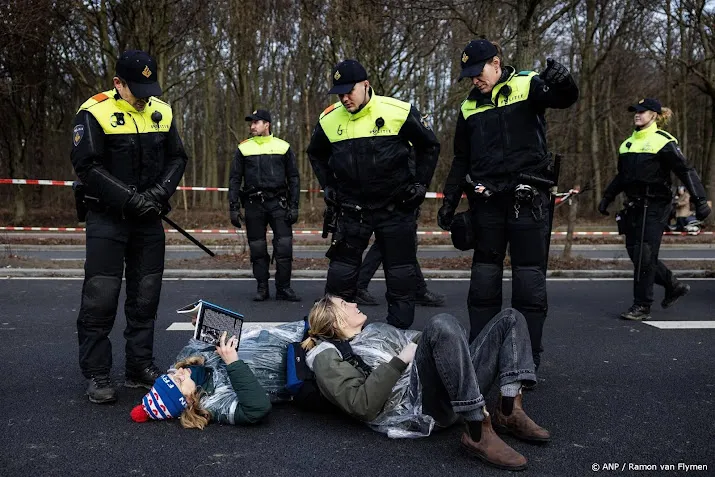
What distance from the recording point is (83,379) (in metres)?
4.24

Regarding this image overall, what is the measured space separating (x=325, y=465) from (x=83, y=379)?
212 cm

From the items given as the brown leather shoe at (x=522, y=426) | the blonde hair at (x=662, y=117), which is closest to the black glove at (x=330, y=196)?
the brown leather shoe at (x=522, y=426)

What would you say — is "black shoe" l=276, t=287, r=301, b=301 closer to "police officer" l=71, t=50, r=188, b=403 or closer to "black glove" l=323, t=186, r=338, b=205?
"black glove" l=323, t=186, r=338, b=205

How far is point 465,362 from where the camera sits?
2.89 metres

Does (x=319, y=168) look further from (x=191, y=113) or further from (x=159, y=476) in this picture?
(x=191, y=113)

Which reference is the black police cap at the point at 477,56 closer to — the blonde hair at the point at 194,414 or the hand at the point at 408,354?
the hand at the point at 408,354

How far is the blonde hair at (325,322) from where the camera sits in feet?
11.2

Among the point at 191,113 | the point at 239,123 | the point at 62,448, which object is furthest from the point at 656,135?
the point at 191,113

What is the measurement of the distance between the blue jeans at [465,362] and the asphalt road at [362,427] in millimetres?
262

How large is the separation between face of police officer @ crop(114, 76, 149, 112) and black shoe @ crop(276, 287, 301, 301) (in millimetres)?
3810

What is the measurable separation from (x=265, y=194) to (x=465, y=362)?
4.85m

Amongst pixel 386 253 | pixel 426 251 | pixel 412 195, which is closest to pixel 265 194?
pixel 386 253

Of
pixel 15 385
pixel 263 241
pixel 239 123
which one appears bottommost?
pixel 15 385

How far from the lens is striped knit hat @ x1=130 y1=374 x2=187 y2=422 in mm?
3398
